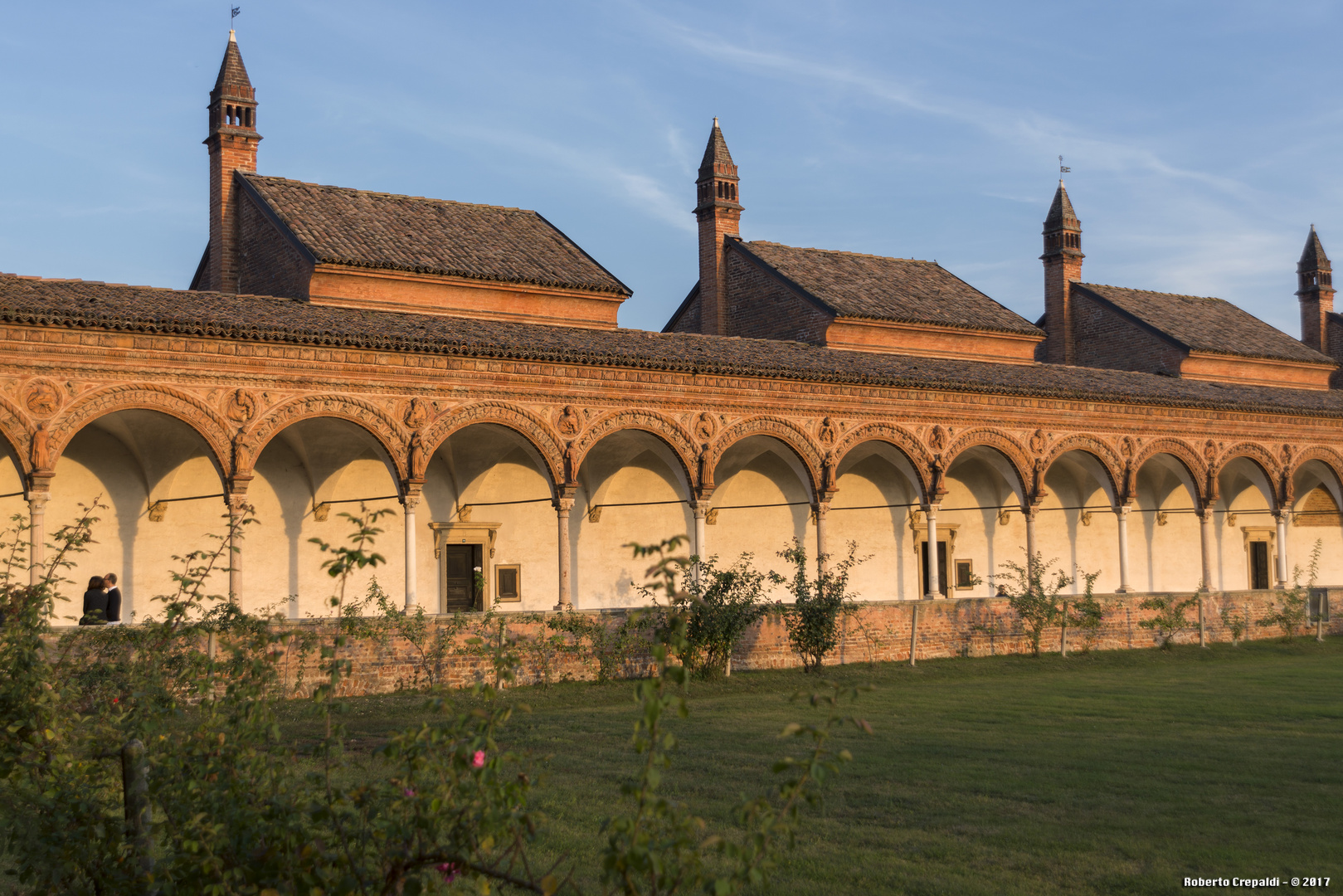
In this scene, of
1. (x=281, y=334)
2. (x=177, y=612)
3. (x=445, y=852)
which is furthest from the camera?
(x=281, y=334)

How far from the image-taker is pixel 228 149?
812 inches

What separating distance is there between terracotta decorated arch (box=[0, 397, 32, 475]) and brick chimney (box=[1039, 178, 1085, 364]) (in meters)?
21.9

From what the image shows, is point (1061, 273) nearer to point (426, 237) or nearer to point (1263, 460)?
point (1263, 460)

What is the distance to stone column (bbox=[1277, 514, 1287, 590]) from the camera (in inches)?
897

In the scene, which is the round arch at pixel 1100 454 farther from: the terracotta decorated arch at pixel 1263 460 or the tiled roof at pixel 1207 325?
the tiled roof at pixel 1207 325

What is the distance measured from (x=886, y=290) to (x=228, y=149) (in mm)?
12351

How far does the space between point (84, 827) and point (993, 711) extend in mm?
9769

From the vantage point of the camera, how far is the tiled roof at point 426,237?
1883cm

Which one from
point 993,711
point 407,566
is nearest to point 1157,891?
point 993,711

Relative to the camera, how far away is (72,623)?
51.1 ft

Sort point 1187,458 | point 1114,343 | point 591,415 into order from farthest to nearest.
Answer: point 1114,343 < point 1187,458 < point 591,415

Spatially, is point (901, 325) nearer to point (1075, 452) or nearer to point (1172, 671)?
point (1075, 452)

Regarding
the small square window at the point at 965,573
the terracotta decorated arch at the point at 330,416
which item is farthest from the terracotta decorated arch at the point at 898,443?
the terracotta decorated arch at the point at 330,416

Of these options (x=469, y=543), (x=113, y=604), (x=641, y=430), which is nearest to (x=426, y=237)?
(x=469, y=543)
